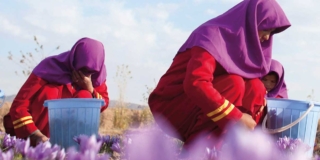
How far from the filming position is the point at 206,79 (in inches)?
108

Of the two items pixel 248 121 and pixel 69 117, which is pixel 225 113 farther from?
pixel 69 117

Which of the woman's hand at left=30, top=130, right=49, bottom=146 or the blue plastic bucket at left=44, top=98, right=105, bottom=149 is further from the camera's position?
the woman's hand at left=30, top=130, right=49, bottom=146

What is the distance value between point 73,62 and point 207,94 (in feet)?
5.14

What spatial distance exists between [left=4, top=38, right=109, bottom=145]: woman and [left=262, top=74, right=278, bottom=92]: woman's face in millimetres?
1296

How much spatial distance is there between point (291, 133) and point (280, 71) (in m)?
0.59

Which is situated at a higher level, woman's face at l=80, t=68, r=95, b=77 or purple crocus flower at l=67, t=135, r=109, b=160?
purple crocus flower at l=67, t=135, r=109, b=160

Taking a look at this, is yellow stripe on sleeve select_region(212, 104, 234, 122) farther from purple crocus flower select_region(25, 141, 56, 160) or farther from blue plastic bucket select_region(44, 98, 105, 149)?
purple crocus flower select_region(25, 141, 56, 160)

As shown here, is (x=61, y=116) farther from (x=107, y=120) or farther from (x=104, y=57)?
(x=107, y=120)

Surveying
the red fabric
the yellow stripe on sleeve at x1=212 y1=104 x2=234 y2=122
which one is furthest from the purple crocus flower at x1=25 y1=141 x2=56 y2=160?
the yellow stripe on sleeve at x1=212 y1=104 x2=234 y2=122

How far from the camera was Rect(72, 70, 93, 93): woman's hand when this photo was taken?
12.5ft

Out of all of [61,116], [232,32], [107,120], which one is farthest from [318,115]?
[107,120]

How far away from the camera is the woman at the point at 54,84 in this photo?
3.74 m

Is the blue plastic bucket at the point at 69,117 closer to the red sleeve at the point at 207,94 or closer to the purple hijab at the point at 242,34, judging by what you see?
the purple hijab at the point at 242,34

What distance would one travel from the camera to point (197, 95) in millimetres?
2725
